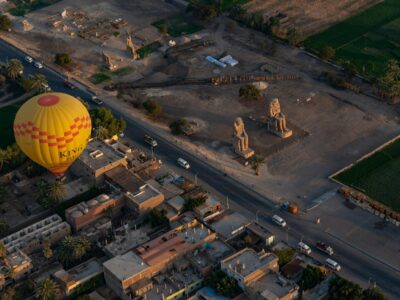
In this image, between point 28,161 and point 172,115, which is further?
point 172,115

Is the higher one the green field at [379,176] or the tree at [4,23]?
the tree at [4,23]

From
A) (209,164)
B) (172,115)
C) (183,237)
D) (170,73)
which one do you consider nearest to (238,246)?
(183,237)

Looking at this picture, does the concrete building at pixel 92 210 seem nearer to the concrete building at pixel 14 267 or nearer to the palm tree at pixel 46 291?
the concrete building at pixel 14 267

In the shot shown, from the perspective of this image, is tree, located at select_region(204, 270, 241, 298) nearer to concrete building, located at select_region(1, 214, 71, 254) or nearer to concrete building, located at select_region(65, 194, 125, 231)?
concrete building, located at select_region(65, 194, 125, 231)

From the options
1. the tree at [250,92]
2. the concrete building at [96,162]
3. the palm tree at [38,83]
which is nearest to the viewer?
the concrete building at [96,162]

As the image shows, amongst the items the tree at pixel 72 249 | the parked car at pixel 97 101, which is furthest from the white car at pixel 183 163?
the tree at pixel 72 249

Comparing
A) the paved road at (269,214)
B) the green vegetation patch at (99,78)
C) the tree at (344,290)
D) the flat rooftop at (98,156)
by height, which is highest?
the flat rooftop at (98,156)

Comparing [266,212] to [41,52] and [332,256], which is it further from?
[41,52]

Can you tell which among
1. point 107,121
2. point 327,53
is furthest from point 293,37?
point 107,121
